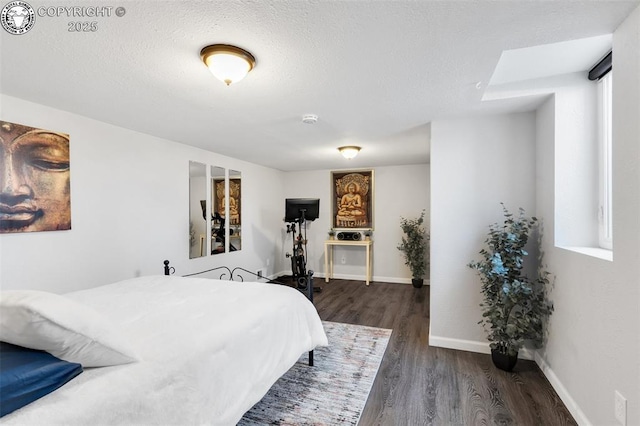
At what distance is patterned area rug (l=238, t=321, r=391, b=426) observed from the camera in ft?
6.32

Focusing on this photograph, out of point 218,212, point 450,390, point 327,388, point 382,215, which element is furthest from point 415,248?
point 327,388

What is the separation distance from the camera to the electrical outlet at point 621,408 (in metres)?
1.44

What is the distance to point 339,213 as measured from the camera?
6.21m

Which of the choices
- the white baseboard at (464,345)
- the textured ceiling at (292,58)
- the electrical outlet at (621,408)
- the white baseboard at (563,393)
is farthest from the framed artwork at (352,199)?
the electrical outlet at (621,408)

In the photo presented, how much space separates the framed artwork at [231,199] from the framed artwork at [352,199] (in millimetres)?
2058

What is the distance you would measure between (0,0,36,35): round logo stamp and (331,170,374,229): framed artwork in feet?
16.5

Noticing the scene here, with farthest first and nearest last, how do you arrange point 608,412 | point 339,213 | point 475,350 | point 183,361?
point 339,213 → point 475,350 → point 608,412 → point 183,361

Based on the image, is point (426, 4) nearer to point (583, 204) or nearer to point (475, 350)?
point (583, 204)

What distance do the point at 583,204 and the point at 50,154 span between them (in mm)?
4247

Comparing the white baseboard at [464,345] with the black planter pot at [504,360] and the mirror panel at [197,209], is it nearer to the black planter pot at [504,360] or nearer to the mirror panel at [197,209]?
the black planter pot at [504,360]

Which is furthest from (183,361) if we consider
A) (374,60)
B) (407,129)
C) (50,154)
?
(407,129)

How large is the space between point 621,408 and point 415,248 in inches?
153

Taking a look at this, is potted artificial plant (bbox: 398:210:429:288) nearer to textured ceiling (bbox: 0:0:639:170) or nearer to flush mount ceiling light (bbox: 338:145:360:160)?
flush mount ceiling light (bbox: 338:145:360:160)

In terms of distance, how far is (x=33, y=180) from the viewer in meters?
2.40
